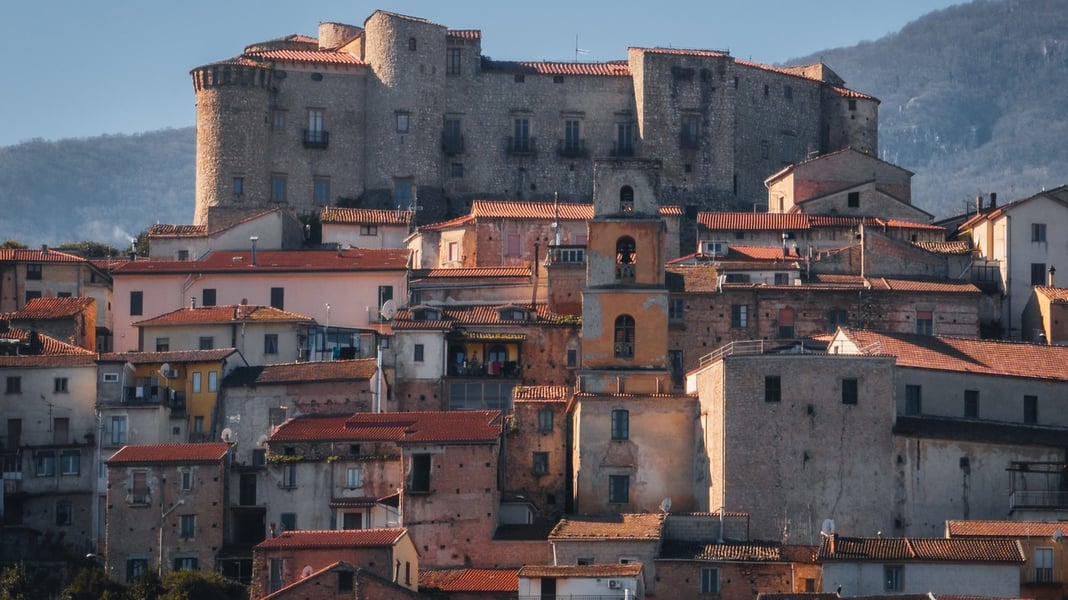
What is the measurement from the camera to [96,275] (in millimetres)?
80750

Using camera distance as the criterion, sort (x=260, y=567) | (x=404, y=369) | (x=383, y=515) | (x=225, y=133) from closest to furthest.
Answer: (x=260, y=567), (x=383, y=515), (x=404, y=369), (x=225, y=133)

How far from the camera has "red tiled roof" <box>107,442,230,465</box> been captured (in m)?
58.7

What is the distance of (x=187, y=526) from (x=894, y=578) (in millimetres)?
18827

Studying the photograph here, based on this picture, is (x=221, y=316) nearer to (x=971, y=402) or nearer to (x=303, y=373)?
(x=303, y=373)

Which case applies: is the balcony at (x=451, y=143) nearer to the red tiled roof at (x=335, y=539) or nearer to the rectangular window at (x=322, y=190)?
the rectangular window at (x=322, y=190)

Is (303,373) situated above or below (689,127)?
below

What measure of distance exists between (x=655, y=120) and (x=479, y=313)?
21.2 meters

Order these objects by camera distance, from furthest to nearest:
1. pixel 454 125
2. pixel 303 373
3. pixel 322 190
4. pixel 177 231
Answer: pixel 454 125
pixel 322 190
pixel 177 231
pixel 303 373

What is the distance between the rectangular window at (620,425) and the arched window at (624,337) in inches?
101

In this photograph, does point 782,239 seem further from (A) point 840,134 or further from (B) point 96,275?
(B) point 96,275

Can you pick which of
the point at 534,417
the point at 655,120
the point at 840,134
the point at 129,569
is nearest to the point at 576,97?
the point at 655,120

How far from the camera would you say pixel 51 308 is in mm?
73312

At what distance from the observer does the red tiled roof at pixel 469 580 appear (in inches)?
2101

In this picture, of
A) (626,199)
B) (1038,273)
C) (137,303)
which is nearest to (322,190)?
(137,303)
